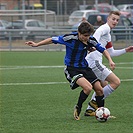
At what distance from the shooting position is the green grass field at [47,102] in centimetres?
867

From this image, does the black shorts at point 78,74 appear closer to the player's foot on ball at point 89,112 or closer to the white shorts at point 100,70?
the white shorts at point 100,70

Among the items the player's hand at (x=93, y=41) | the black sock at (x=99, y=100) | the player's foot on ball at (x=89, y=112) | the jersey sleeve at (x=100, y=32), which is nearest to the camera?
the player's hand at (x=93, y=41)

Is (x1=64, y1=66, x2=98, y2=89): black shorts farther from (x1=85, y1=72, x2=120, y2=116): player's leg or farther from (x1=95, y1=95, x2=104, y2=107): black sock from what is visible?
(x1=85, y1=72, x2=120, y2=116): player's leg

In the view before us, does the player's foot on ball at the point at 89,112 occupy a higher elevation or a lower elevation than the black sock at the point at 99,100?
lower

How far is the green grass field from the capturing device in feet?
28.5

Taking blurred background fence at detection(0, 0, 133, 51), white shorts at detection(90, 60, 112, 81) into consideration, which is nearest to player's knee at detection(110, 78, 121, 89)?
white shorts at detection(90, 60, 112, 81)

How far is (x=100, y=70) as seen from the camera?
10.1 metres

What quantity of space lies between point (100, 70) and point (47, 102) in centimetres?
179

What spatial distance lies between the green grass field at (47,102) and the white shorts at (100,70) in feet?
2.11

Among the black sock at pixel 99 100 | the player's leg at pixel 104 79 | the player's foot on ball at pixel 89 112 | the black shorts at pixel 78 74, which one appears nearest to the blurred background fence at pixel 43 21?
the player's leg at pixel 104 79

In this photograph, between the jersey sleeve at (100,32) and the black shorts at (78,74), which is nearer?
the black shorts at (78,74)

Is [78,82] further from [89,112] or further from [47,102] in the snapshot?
[47,102]

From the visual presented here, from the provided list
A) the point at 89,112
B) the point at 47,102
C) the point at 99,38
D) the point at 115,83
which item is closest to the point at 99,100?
the point at 89,112

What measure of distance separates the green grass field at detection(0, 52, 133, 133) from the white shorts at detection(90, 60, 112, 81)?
643 millimetres
